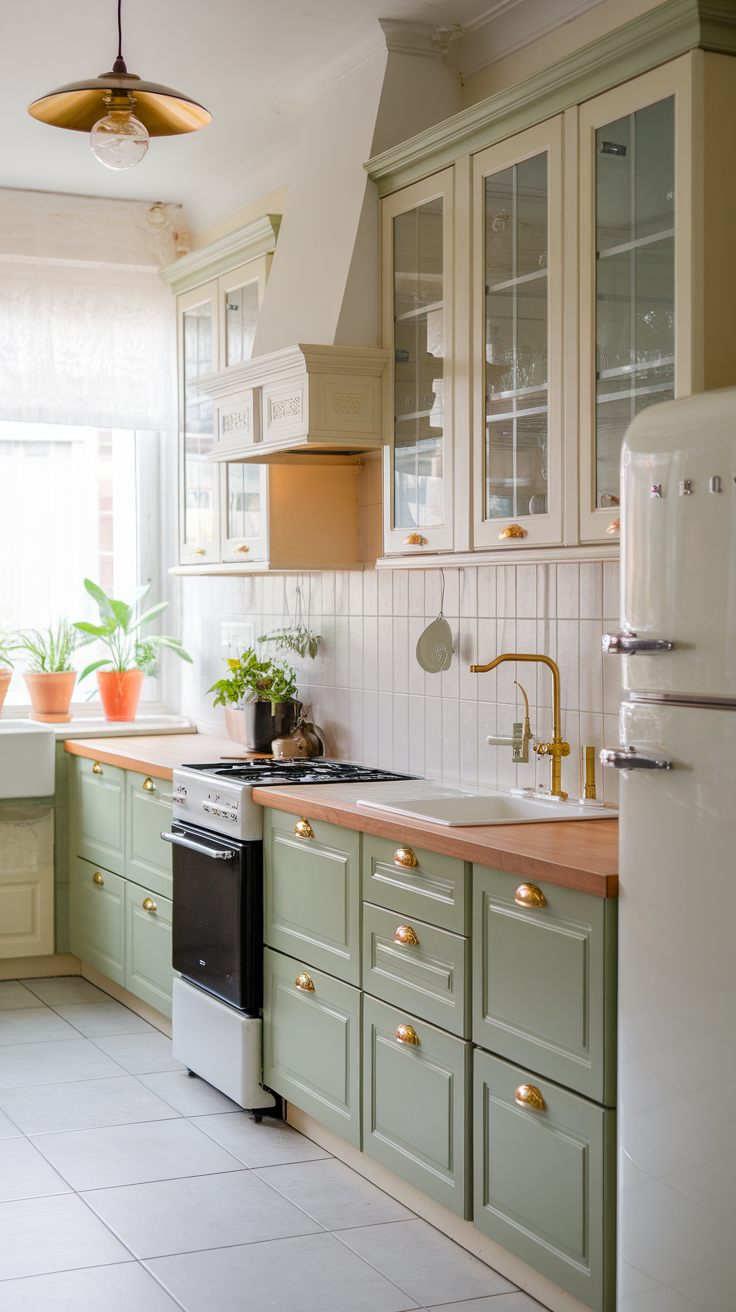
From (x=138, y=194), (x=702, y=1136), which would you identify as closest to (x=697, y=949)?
(x=702, y=1136)

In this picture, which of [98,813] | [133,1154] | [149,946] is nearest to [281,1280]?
[133,1154]

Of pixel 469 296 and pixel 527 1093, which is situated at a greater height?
pixel 469 296

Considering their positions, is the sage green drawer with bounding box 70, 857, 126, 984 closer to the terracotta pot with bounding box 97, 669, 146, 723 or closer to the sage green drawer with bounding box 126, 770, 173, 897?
the sage green drawer with bounding box 126, 770, 173, 897

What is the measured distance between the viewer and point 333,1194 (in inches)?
122

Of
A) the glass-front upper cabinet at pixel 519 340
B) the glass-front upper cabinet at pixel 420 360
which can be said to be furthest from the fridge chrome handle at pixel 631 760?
the glass-front upper cabinet at pixel 420 360

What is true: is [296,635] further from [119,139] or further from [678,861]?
[678,861]

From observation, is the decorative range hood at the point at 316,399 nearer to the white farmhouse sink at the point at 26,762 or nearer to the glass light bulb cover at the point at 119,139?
the glass light bulb cover at the point at 119,139

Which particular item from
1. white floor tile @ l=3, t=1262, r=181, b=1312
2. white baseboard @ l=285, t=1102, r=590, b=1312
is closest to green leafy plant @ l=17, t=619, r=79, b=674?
white baseboard @ l=285, t=1102, r=590, b=1312

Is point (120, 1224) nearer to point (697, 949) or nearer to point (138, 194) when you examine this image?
point (697, 949)

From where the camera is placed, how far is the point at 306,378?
357cm

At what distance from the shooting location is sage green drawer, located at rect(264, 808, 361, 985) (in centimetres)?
313

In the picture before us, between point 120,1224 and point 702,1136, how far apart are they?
1488mm

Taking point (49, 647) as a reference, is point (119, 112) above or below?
above

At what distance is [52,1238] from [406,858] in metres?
1.12
